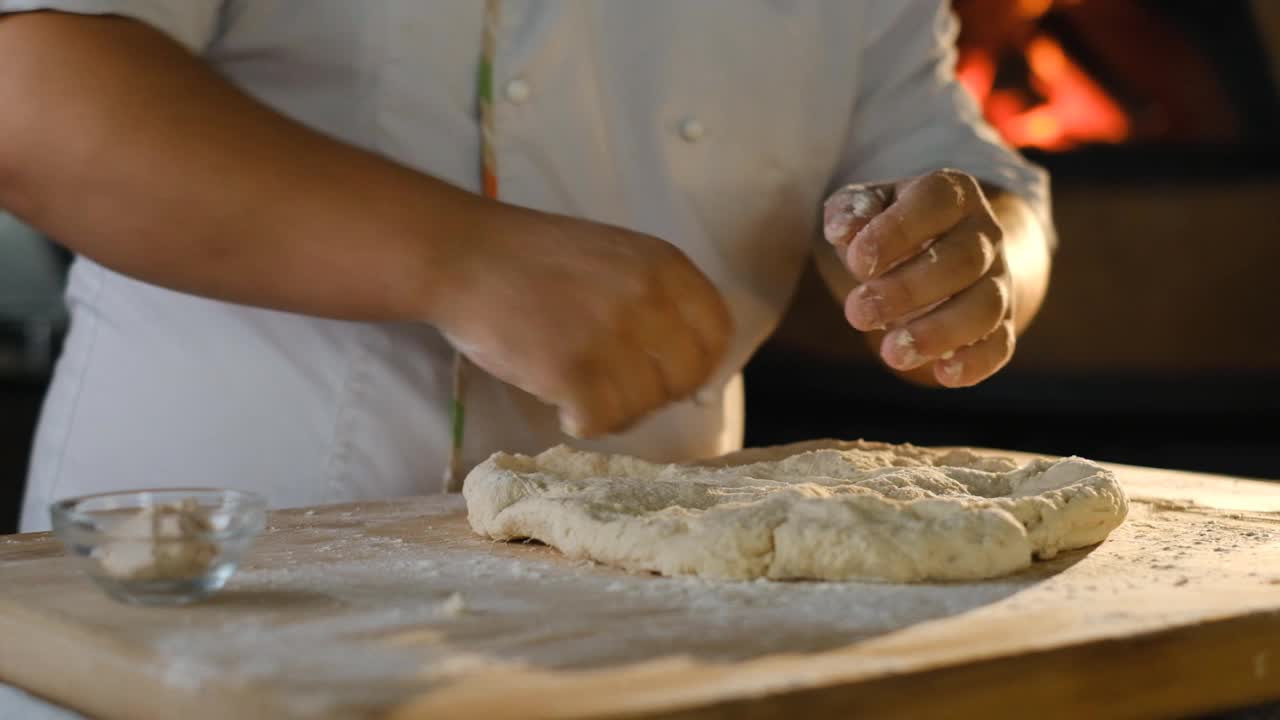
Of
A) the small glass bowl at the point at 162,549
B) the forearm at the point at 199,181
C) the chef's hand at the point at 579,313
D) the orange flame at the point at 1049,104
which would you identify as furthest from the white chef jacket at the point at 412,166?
the orange flame at the point at 1049,104

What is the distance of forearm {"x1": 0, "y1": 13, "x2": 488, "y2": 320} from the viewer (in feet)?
3.57

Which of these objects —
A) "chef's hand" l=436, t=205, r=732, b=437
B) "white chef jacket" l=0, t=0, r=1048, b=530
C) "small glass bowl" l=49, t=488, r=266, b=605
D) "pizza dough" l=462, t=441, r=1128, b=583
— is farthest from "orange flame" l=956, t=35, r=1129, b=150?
"small glass bowl" l=49, t=488, r=266, b=605

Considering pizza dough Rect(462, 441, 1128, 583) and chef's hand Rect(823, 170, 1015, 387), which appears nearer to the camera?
pizza dough Rect(462, 441, 1128, 583)

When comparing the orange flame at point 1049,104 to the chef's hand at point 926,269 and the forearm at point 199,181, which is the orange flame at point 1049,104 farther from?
the forearm at point 199,181

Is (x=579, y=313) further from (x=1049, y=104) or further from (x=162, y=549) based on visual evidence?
(x=1049, y=104)

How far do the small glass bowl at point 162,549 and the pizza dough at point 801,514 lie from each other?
0.82ft

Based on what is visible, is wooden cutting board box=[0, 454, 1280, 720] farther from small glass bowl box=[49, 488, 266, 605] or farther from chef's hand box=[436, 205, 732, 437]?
chef's hand box=[436, 205, 732, 437]

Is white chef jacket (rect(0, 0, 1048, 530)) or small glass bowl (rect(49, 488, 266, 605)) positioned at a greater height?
white chef jacket (rect(0, 0, 1048, 530))

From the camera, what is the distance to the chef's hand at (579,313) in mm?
1119

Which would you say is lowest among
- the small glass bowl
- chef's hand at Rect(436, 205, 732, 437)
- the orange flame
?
the small glass bowl

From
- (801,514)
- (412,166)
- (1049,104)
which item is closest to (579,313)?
(801,514)

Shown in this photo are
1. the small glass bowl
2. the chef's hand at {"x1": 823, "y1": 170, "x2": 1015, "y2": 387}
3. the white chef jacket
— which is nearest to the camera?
the small glass bowl

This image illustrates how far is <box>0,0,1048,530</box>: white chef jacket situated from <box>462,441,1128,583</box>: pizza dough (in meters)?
0.22

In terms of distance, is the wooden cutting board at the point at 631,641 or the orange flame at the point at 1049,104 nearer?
the wooden cutting board at the point at 631,641
